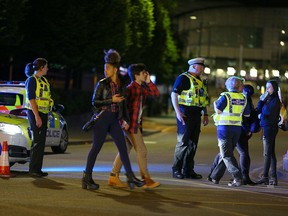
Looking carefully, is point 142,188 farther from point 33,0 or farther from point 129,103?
point 33,0

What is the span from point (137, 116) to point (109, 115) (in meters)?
0.74

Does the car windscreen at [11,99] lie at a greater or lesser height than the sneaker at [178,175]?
greater

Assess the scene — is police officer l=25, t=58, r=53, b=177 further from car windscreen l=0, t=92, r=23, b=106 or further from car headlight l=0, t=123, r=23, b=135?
car windscreen l=0, t=92, r=23, b=106

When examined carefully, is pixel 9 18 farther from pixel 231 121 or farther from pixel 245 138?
pixel 231 121

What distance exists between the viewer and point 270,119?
1325cm

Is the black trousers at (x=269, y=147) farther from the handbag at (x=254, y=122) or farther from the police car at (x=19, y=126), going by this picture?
the police car at (x=19, y=126)

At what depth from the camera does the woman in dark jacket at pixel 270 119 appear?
43.4 ft

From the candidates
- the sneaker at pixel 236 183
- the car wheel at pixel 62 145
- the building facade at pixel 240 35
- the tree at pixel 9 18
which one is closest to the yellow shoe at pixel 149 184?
the sneaker at pixel 236 183

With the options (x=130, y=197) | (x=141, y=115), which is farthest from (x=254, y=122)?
(x=130, y=197)

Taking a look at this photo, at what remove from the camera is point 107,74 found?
1132 cm

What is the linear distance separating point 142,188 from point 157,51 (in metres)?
38.7

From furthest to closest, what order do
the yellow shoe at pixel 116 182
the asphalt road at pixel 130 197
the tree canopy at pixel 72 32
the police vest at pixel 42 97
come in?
the tree canopy at pixel 72 32
the police vest at pixel 42 97
the yellow shoe at pixel 116 182
the asphalt road at pixel 130 197

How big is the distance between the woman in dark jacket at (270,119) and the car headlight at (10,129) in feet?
13.7

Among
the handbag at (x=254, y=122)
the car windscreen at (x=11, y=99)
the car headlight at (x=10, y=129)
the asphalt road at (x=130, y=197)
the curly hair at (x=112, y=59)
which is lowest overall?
the asphalt road at (x=130, y=197)
